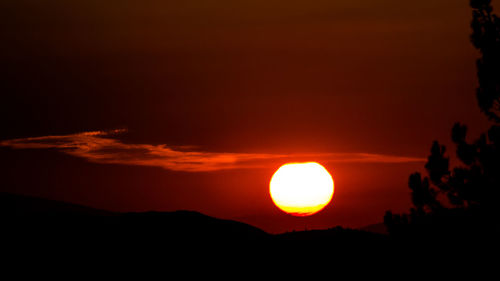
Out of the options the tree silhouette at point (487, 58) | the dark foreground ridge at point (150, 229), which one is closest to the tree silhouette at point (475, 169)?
the tree silhouette at point (487, 58)

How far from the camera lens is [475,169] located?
33750 mm

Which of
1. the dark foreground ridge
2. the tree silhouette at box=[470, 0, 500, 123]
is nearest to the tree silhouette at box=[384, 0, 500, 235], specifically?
the tree silhouette at box=[470, 0, 500, 123]

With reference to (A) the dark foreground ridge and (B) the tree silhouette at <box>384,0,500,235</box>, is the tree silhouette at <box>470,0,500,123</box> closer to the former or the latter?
(B) the tree silhouette at <box>384,0,500,235</box>

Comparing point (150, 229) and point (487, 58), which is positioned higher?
point (487, 58)

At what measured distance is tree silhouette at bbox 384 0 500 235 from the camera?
109 feet

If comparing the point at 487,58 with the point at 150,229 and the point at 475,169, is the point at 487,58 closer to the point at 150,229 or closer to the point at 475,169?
the point at 475,169

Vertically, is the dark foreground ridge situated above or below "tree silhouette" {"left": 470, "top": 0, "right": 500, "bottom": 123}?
below

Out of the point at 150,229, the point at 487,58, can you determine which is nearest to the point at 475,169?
the point at 487,58

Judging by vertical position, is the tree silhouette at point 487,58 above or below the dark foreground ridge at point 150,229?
above

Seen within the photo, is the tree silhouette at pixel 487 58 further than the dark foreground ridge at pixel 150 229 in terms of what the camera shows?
No

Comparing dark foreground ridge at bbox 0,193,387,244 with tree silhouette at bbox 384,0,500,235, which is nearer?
tree silhouette at bbox 384,0,500,235

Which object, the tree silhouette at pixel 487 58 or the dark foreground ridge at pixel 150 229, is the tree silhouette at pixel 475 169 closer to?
the tree silhouette at pixel 487 58

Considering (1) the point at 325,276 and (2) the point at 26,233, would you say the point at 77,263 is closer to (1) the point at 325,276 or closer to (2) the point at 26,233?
(2) the point at 26,233

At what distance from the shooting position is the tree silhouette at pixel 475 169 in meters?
33.3
